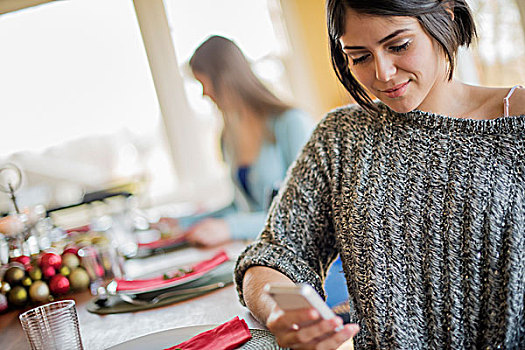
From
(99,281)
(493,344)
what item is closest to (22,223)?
(99,281)

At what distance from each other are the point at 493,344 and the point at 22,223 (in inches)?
56.0

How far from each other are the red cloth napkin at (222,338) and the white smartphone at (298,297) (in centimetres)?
18

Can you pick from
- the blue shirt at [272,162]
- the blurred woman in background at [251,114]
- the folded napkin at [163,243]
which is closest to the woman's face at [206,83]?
the blurred woman in background at [251,114]

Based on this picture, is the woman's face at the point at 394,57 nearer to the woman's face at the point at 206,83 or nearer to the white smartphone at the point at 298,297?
the white smartphone at the point at 298,297

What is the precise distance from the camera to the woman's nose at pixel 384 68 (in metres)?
0.97

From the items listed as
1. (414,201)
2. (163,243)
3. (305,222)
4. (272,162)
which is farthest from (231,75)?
(414,201)

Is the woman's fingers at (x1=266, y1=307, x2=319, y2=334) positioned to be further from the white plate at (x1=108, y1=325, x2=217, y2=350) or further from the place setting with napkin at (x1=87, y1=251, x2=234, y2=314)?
the place setting with napkin at (x1=87, y1=251, x2=234, y2=314)

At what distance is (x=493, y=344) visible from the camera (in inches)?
37.9

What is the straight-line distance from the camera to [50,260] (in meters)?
1.48

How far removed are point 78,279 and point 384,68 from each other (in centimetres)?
104

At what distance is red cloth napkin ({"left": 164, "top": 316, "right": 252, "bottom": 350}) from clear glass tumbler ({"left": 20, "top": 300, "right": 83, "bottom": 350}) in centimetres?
21

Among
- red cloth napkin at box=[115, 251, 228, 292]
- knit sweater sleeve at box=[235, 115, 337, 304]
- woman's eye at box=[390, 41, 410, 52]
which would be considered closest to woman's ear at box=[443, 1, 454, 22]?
woman's eye at box=[390, 41, 410, 52]

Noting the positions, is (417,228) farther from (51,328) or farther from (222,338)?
(51,328)

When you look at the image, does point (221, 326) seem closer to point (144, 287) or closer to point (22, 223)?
point (144, 287)
